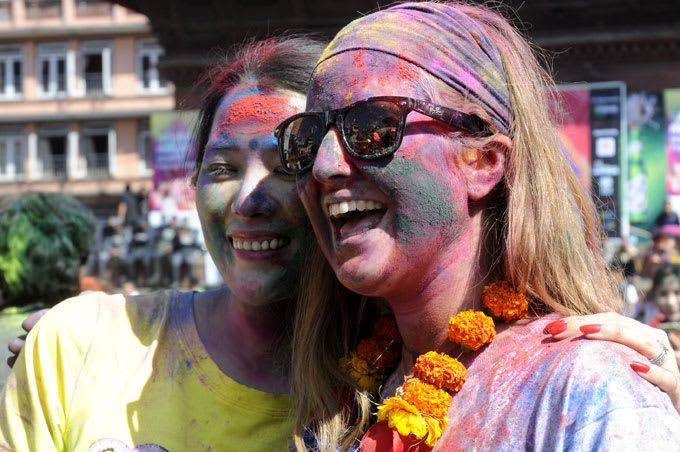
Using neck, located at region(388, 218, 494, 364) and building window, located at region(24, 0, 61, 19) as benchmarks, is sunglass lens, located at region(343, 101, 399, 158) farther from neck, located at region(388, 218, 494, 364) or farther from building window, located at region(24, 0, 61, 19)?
building window, located at region(24, 0, 61, 19)

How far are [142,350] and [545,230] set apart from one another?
1265mm

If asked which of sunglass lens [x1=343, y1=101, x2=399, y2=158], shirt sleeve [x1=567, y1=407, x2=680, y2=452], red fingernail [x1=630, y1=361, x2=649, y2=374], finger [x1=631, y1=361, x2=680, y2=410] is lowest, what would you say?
shirt sleeve [x1=567, y1=407, x2=680, y2=452]

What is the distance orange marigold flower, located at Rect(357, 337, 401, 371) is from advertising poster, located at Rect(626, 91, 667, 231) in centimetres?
1112

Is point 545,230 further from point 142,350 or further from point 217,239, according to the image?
point 142,350

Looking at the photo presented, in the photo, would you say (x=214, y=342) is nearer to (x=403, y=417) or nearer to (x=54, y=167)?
(x=403, y=417)

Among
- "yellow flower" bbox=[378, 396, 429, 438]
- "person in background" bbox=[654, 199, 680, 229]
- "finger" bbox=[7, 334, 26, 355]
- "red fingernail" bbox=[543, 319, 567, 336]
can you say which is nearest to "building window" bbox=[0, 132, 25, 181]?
"person in background" bbox=[654, 199, 680, 229]

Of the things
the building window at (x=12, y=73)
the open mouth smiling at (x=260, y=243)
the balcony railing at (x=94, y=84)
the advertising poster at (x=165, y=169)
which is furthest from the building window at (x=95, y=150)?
the open mouth smiling at (x=260, y=243)

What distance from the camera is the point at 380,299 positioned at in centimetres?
229

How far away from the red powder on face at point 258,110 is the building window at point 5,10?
35679mm

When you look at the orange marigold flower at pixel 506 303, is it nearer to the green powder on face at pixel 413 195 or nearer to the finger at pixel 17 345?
the green powder on face at pixel 413 195

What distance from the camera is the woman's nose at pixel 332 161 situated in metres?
1.82

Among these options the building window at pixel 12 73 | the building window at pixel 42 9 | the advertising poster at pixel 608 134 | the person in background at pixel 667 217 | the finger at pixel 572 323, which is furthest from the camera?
the building window at pixel 12 73

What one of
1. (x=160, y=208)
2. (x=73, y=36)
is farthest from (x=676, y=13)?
(x=73, y=36)

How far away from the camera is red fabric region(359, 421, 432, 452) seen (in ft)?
5.85
